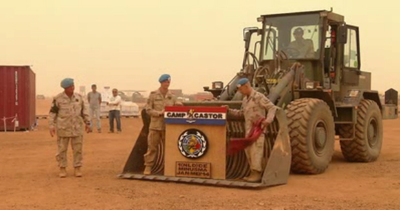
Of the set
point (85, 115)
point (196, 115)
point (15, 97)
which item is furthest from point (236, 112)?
point (15, 97)

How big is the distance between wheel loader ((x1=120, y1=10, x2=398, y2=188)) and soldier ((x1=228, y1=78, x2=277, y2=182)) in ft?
0.59

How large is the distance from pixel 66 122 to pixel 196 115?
2.14 m

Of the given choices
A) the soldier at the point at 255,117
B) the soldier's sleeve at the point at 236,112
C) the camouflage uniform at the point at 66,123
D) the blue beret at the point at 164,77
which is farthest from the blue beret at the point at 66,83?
the soldier at the point at 255,117

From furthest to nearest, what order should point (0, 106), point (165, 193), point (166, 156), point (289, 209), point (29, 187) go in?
1. point (0, 106)
2. point (166, 156)
3. point (29, 187)
4. point (165, 193)
5. point (289, 209)

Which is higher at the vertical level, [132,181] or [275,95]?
[275,95]

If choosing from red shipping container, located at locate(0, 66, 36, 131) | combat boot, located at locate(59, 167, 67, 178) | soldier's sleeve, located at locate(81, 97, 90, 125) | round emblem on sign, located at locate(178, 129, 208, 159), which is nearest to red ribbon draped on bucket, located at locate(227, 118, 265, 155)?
round emblem on sign, located at locate(178, 129, 208, 159)

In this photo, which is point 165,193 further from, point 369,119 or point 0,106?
point 0,106

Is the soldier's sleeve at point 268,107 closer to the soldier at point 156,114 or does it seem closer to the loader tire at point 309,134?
the loader tire at point 309,134

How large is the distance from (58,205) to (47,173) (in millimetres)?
3036

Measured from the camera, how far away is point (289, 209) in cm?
698

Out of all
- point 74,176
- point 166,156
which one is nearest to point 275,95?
point 166,156

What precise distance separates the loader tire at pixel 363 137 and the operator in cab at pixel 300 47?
5.47ft

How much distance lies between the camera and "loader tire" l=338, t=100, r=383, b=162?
1179 centimetres

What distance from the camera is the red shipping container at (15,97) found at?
2152 cm
